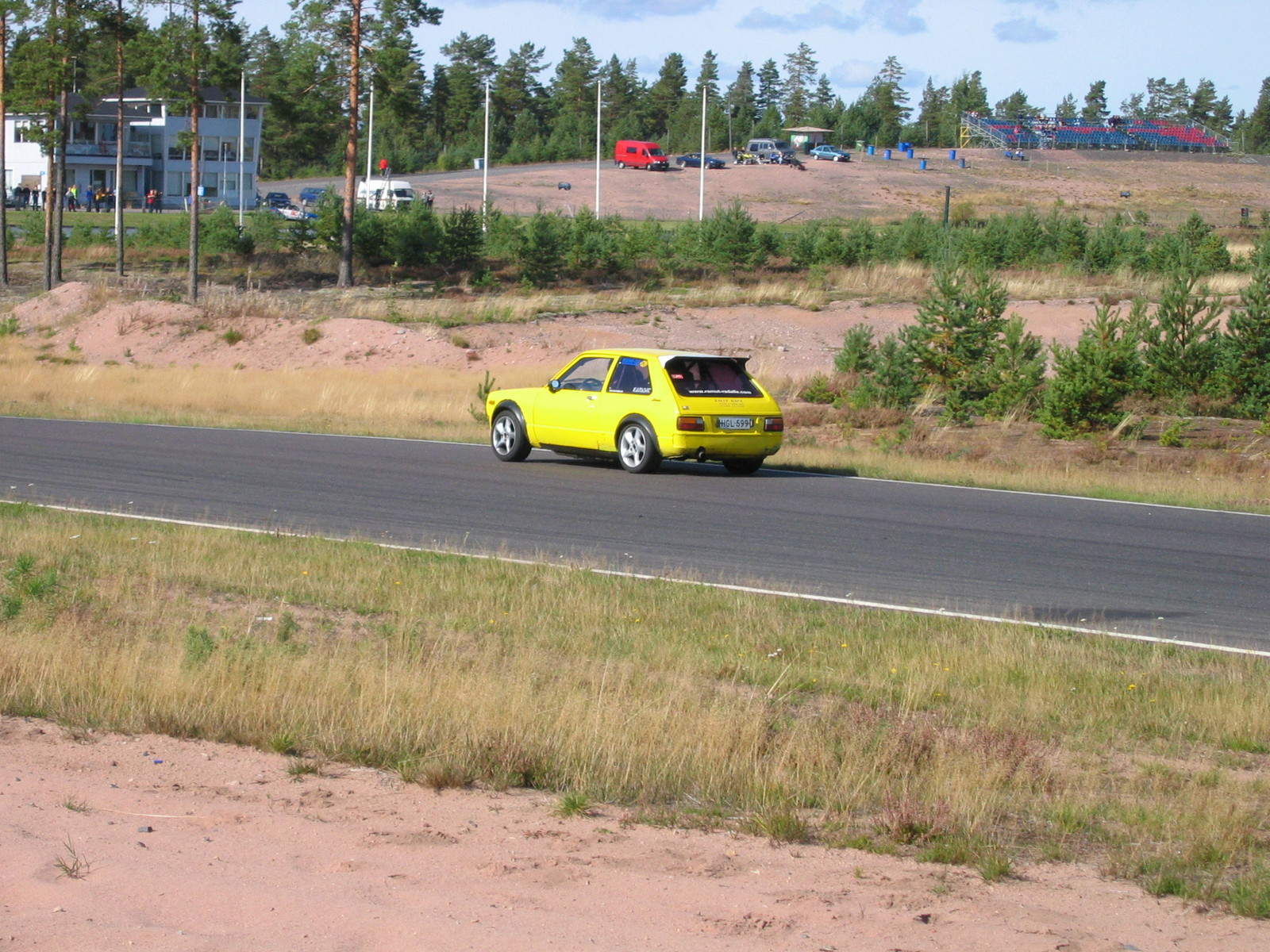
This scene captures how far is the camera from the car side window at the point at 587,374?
18578 millimetres

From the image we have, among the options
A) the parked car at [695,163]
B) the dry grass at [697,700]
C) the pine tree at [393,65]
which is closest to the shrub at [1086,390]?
the dry grass at [697,700]

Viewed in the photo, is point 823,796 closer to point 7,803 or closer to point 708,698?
point 708,698

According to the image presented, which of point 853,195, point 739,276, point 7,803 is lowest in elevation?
point 7,803

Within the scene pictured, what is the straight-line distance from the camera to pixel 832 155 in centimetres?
12675

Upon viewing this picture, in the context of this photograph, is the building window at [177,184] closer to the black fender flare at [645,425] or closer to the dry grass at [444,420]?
the dry grass at [444,420]

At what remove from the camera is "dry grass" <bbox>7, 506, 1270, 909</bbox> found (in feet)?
19.0

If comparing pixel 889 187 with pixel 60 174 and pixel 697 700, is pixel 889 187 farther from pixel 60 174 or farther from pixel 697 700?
pixel 697 700

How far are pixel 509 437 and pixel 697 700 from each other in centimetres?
1253

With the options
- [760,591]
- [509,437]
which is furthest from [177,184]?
[760,591]

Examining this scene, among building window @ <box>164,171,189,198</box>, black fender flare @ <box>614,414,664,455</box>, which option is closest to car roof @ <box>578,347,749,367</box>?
black fender flare @ <box>614,414,664,455</box>

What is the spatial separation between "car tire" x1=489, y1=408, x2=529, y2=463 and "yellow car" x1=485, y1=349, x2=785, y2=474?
1.2 inches

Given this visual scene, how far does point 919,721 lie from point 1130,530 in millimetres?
8433

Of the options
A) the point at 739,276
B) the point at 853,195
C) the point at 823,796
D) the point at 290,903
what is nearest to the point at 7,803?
the point at 290,903

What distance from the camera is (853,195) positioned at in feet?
352
